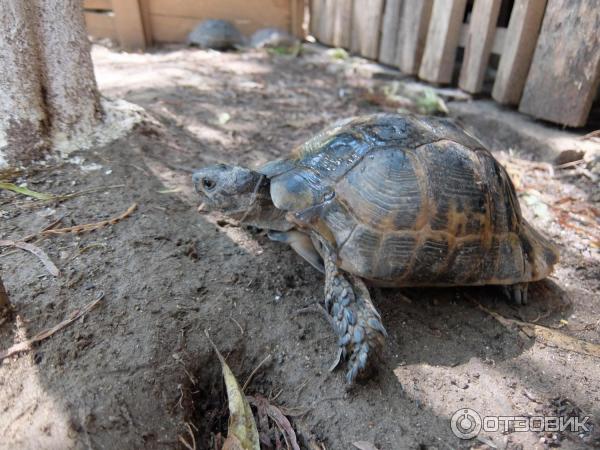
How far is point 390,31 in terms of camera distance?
565 centimetres

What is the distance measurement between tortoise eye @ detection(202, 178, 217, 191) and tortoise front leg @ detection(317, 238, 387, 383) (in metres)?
0.75

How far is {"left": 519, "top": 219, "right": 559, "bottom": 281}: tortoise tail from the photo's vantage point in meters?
2.52

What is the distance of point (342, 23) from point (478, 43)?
2843 mm

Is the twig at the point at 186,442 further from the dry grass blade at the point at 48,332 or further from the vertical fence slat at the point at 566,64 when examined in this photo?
the vertical fence slat at the point at 566,64

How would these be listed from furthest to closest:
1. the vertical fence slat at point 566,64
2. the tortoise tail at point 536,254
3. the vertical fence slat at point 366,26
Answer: the vertical fence slat at point 366,26, the vertical fence slat at point 566,64, the tortoise tail at point 536,254

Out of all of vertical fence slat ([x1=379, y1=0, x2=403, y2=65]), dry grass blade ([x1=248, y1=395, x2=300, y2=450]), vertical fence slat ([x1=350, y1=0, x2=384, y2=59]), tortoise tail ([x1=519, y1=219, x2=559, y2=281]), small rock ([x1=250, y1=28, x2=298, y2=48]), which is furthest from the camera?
small rock ([x1=250, y1=28, x2=298, y2=48])

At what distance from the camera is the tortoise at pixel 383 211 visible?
2.18m

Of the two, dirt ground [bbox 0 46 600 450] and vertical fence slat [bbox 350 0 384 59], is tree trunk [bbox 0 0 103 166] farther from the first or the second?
vertical fence slat [bbox 350 0 384 59]

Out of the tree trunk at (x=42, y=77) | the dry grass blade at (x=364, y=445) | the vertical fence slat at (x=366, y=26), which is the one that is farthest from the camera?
the vertical fence slat at (x=366, y=26)

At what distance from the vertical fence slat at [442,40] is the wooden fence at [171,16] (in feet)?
11.7

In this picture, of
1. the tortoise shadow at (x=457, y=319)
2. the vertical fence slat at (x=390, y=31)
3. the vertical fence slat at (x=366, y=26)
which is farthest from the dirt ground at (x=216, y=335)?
the vertical fence slat at (x=366, y=26)

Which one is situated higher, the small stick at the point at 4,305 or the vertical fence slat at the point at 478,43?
the vertical fence slat at the point at 478,43

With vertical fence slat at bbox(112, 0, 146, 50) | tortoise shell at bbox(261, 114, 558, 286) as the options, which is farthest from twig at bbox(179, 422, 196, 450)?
vertical fence slat at bbox(112, 0, 146, 50)

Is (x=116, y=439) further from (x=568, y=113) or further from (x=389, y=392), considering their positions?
(x=568, y=113)
